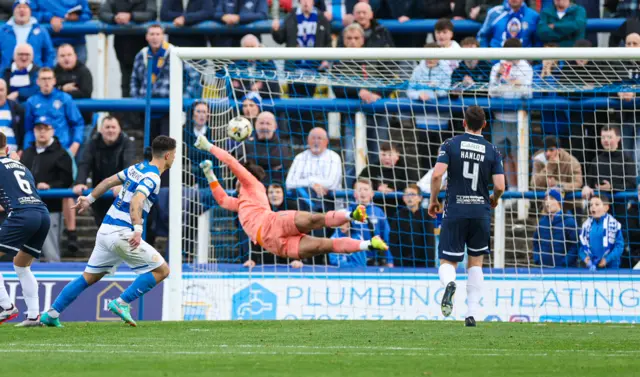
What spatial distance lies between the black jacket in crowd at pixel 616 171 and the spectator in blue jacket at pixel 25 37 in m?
8.32

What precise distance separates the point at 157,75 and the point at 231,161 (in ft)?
12.9

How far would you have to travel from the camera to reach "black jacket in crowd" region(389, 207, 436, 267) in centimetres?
1450

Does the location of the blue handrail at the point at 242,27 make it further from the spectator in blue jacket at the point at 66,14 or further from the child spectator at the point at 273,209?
the child spectator at the point at 273,209

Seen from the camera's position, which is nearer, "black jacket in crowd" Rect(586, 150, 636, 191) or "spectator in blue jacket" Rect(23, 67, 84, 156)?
"black jacket in crowd" Rect(586, 150, 636, 191)

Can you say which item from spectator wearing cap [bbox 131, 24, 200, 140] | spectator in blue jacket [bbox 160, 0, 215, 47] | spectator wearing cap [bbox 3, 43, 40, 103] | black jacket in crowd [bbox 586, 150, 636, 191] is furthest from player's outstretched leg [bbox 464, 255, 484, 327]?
spectator wearing cap [bbox 3, 43, 40, 103]

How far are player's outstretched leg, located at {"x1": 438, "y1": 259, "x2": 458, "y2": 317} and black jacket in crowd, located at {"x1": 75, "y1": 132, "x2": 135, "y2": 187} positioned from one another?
19.4ft

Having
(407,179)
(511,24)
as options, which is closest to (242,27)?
(407,179)

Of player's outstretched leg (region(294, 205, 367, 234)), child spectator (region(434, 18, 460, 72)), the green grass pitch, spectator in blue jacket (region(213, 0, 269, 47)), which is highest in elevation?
spectator in blue jacket (region(213, 0, 269, 47))

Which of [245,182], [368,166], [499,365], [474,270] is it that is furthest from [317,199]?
[499,365]

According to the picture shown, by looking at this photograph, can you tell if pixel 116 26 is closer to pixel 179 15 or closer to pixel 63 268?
pixel 179 15

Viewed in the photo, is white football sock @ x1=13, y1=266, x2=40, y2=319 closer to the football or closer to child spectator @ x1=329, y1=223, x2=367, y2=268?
the football

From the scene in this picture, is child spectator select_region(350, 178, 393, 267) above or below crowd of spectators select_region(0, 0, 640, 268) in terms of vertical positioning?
below

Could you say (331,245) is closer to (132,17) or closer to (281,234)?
(281,234)

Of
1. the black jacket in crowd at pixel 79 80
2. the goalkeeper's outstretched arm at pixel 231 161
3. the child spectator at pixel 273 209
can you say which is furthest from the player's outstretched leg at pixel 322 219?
the black jacket in crowd at pixel 79 80
